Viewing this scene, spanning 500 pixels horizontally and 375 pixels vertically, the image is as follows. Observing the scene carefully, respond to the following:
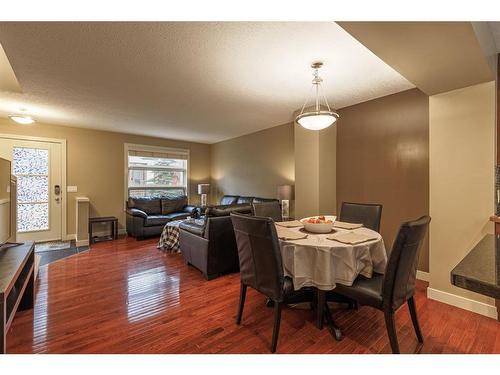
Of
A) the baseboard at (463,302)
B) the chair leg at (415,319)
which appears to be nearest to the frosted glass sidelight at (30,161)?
the chair leg at (415,319)

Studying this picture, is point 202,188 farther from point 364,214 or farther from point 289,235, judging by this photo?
point 289,235

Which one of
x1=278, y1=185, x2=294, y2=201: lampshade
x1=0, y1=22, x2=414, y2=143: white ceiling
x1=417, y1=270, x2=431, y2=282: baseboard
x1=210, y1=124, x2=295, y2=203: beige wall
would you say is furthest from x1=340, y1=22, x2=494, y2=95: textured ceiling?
x1=210, y1=124, x2=295, y2=203: beige wall

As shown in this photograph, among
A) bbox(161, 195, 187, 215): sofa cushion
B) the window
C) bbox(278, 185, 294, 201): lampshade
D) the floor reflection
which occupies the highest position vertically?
the window

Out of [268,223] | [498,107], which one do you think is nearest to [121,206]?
[268,223]

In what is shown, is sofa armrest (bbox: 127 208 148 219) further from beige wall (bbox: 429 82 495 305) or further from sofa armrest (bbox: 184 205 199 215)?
beige wall (bbox: 429 82 495 305)

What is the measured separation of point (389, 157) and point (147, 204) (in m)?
4.90

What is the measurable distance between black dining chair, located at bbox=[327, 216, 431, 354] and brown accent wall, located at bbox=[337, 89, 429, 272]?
166 centimetres

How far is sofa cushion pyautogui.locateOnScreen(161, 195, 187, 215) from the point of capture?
571cm

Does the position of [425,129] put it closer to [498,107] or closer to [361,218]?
[498,107]

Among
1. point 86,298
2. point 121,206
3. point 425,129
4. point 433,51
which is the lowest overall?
point 86,298

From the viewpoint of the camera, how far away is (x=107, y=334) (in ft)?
6.08

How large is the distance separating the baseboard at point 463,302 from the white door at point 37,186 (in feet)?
20.9

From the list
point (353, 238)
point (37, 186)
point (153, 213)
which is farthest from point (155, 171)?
point (353, 238)
